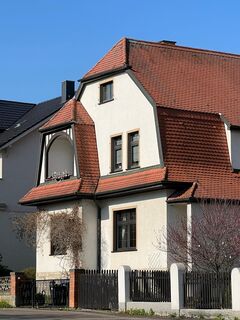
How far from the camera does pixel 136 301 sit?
95.7 ft

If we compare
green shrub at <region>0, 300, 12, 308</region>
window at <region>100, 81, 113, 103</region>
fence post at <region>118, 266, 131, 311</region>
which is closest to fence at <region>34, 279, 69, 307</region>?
green shrub at <region>0, 300, 12, 308</region>

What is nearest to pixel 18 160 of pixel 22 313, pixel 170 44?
pixel 170 44

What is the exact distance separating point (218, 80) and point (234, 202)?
756cm

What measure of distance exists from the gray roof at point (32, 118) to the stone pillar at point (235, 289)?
23.7 metres

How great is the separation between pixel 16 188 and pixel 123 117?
13314mm

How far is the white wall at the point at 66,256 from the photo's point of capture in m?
35.8

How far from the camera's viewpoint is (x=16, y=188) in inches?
1849

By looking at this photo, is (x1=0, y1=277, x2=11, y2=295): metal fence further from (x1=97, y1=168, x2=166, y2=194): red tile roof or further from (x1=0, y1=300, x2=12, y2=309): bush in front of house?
(x1=97, y1=168, x2=166, y2=194): red tile roof

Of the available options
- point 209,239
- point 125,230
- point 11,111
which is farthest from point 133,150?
point 11,111

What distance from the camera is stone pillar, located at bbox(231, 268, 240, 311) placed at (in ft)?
82.2

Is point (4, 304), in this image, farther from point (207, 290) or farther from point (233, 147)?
point (233, 147)

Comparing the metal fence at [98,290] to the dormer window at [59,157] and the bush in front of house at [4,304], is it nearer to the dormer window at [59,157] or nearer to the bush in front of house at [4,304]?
the bush in front of house at [4,304]

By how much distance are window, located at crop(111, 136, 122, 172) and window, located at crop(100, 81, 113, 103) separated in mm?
1943

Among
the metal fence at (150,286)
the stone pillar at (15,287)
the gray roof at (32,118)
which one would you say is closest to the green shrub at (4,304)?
the stone pillar at (15,287)
